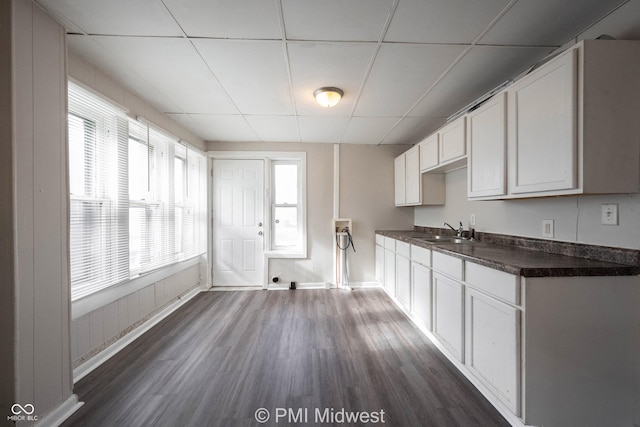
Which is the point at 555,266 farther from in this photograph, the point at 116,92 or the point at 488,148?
the point at 116,92

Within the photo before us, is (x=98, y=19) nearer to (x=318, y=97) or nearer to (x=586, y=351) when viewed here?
(x=318, y=97)

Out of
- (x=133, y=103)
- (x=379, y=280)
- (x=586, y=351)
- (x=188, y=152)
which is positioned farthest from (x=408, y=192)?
(x=133, y=103)

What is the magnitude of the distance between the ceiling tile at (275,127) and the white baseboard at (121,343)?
2.46 metres

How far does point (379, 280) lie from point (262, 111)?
2.94 m

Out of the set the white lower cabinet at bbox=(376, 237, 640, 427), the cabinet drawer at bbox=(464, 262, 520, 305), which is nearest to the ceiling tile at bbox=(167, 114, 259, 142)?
the cabinet drawer at bbox=(464, 262, 520, 305)

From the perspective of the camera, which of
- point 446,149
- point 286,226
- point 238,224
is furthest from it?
point 286,226

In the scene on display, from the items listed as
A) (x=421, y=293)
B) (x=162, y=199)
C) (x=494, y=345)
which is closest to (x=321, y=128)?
(x=162, y=199)

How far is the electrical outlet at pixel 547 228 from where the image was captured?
5.89 feet

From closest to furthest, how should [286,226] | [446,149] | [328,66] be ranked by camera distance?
[328,66] → [446,149] → [286,226]

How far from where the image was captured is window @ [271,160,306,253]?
4.06m

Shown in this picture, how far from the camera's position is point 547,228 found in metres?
1.82

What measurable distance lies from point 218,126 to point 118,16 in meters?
1.82

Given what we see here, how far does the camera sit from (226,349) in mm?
2199

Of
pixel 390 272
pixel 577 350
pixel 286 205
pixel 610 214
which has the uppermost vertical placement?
pixel 286 205
